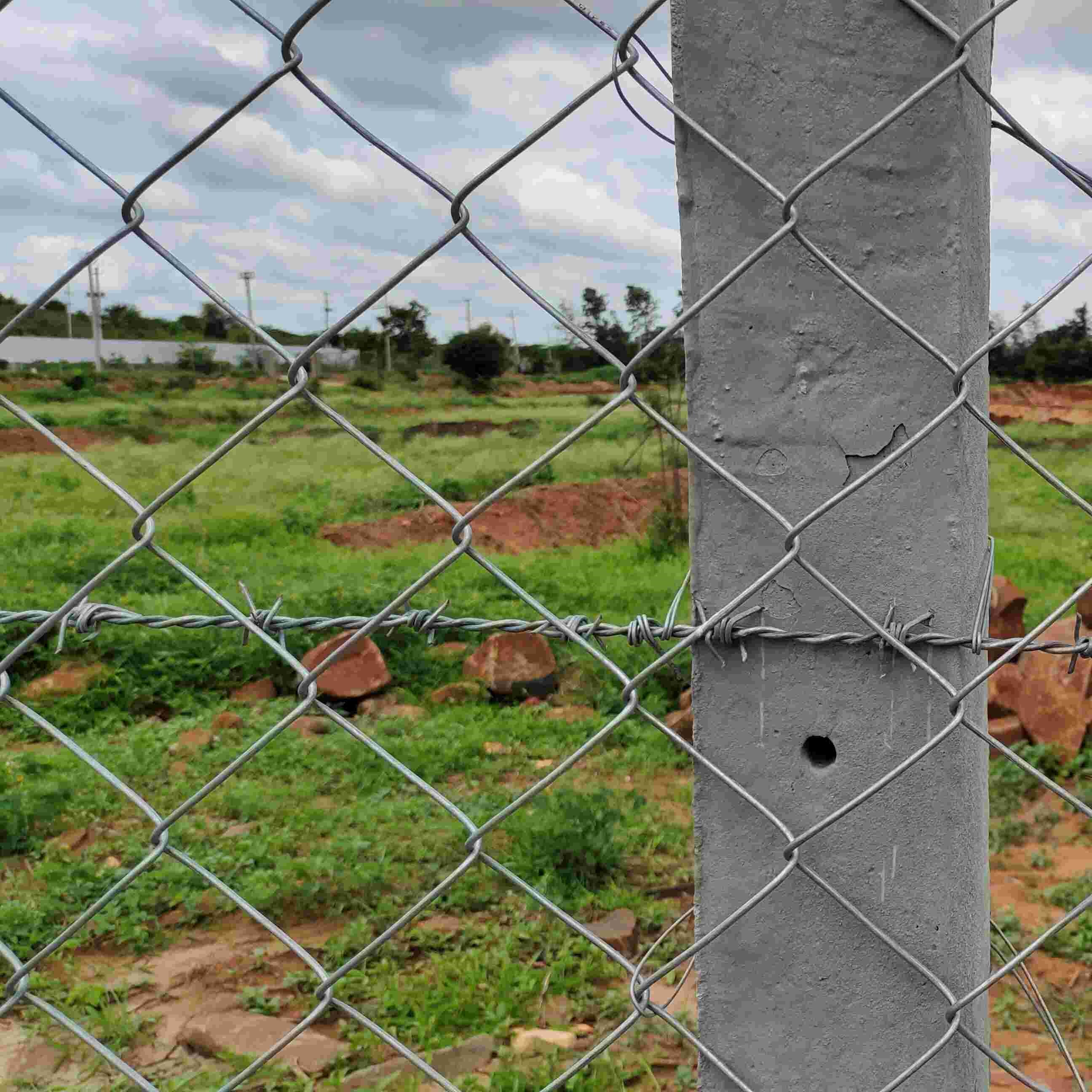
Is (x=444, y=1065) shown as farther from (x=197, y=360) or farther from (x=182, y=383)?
(x=197, y=360)

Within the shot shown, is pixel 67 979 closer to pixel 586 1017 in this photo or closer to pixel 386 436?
pixel 586 1017

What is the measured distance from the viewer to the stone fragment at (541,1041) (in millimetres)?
2240

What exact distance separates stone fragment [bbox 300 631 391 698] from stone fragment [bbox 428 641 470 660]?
0.27m

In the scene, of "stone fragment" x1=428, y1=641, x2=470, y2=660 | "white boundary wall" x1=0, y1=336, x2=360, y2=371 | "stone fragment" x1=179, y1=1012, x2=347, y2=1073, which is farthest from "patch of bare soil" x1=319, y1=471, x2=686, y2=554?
"white boundary wall" x1=0, y1=336, x2=360, y2=371

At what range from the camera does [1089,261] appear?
79 centimetres

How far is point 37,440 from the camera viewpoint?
605 inches

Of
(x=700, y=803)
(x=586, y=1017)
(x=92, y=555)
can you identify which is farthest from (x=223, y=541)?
(x=700, y=803)

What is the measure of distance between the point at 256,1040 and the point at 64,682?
Result: 8.94 ft

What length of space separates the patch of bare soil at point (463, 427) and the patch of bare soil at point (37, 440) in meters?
4.35

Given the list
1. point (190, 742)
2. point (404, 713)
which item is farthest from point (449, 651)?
point (190, 742)

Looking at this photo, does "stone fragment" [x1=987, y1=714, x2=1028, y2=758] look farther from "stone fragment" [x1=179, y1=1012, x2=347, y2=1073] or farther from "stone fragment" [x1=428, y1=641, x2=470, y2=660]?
"stone fragment" [x1=179, y1=1012, x2=347, y2=1073]

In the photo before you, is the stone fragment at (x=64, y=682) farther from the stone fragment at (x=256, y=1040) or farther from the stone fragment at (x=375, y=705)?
the stone fragment at (x=256, y=1040)

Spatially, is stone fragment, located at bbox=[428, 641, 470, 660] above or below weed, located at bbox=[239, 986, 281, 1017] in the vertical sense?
above

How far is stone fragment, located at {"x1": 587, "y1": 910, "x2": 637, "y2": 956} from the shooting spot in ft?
9.04
